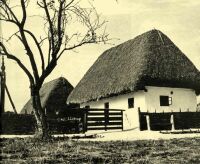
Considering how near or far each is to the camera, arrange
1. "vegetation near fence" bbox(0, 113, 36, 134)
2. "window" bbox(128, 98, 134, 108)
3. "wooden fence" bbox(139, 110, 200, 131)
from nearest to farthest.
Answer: "wooden fence" bbox(139, 110, 200, 131)
"vegetation near fence" bbox(0, 113, 36, 134)
"window" bbox(128, 98, 134, 108)

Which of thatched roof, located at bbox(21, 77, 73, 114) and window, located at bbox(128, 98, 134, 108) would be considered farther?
thatched roof, located at bbox(21, 77, 73, 114)

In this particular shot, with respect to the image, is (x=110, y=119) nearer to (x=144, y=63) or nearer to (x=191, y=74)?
(x=144, y=63)

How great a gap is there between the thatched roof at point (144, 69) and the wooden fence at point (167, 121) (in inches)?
152

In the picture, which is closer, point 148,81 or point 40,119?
point 40,119

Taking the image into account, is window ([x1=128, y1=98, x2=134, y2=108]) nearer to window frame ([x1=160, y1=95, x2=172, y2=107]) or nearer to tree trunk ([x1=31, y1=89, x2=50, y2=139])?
window frame ([x1=160, y1=95, x2=172, y2=107])

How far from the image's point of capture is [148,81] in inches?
1001

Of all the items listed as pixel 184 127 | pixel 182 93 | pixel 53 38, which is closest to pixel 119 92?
pixel 182 93

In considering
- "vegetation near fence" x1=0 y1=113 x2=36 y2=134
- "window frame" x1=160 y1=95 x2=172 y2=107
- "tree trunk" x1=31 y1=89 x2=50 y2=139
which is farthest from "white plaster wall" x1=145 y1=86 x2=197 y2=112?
"tree trunk" x1=31 y1=89 x2=50 y2=139

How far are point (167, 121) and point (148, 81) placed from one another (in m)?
4.43

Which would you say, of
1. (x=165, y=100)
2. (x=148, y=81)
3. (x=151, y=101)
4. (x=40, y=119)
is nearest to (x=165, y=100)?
(x=165, y=100)

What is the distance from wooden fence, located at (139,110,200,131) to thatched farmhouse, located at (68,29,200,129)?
3597 mm

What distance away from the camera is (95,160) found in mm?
7418

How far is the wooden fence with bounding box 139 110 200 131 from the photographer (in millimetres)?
21109

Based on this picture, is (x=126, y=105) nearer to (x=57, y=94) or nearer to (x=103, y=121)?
(x=103, y=121)
